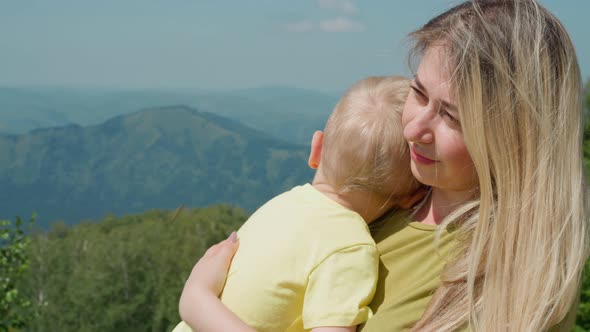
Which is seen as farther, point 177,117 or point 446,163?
point 177,117

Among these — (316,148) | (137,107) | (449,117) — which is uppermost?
(449,117)

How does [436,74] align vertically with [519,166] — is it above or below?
above

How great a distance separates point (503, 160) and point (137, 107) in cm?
10751

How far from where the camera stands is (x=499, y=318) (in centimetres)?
141

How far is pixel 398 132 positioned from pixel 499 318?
17.7 inches

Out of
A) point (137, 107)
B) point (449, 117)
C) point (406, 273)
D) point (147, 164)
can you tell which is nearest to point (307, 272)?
point (406, 273)

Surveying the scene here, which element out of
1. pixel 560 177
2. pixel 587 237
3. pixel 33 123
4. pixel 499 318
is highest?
pixel 560 177

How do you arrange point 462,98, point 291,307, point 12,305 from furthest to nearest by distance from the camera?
1. point 12,305
2. point 291,307
3. point 462,98

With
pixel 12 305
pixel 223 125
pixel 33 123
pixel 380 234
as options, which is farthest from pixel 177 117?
pixel 380 234

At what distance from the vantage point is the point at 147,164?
5941cm

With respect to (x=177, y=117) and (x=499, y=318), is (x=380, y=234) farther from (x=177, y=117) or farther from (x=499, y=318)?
(x=177, y=117)

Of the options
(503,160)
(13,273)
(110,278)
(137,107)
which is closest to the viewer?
(503,160)

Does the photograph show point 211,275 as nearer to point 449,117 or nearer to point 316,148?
point 316,148

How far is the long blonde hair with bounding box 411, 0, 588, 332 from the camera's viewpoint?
1.37 metres
